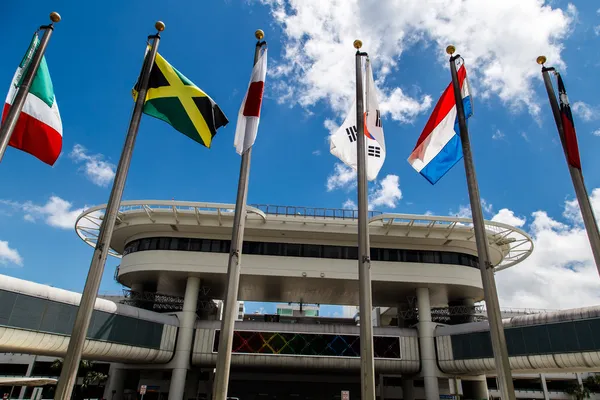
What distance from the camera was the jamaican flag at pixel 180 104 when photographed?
556 inches

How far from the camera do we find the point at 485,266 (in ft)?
40.3

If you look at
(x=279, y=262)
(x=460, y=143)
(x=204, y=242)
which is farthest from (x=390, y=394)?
(x=460, y=143)

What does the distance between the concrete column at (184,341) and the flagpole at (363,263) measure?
93.8 ft

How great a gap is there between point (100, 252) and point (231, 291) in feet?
12.7

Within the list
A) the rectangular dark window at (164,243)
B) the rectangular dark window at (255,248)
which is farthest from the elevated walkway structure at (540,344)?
the rectangular dark window at (164,243)

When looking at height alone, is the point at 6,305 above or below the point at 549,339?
below

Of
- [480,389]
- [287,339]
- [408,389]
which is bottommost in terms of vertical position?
[408,389]

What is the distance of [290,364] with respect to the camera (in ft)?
122

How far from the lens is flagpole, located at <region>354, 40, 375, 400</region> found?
36.8 feet

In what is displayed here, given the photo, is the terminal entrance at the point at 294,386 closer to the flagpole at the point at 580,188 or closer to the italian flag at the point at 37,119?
the flagpole at the point at 580,188

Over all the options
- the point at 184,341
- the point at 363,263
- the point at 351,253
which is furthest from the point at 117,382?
the point at 363,263

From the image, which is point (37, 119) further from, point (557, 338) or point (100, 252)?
point (557, 338)

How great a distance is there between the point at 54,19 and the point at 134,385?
47096 mm

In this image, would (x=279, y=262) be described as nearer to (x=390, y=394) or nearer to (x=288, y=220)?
(x=288, y=220)
